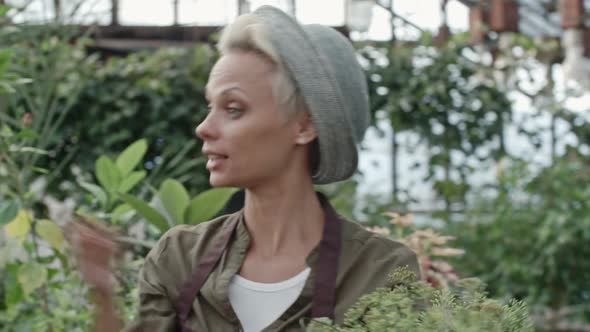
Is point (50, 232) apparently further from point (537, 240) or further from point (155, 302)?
point (537, 240)

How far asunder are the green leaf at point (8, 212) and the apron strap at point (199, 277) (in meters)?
0.94

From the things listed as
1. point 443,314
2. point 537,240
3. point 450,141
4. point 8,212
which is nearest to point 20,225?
point 8,212

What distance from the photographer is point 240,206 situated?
2.21m

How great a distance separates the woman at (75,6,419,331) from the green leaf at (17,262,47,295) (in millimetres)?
965

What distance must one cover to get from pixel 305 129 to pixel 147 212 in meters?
1.11

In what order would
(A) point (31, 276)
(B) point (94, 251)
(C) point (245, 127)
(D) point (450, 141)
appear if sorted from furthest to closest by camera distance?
(D) point (450, 141) < (A) point (31, 276) < (C) point (245, 127) < (B) point (94, 251)

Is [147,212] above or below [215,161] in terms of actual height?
below

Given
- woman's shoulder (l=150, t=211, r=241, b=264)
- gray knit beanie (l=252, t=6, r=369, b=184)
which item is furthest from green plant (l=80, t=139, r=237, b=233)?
gray knit beanie (l=252, t=6, r=369, b=184)

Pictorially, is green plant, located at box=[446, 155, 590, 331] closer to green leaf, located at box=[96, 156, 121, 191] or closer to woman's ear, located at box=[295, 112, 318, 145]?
green leaf, located at box=[96, 156, 121, 191]

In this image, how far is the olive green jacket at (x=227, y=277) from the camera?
6.13 ft

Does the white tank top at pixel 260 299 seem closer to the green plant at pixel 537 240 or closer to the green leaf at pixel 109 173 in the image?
the green leaf at pixel 109 173

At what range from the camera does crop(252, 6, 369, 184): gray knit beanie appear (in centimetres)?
186

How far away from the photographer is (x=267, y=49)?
1.87 metres

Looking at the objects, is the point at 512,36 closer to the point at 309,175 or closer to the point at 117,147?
the point at 117,147
